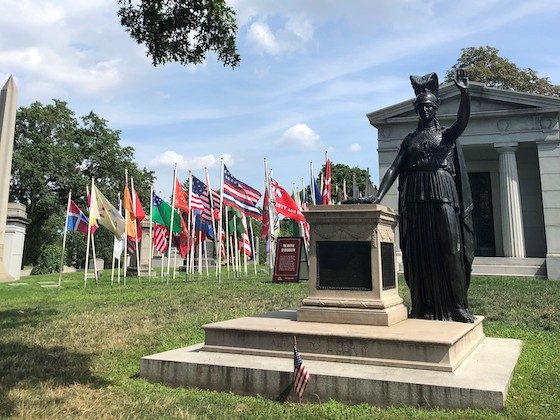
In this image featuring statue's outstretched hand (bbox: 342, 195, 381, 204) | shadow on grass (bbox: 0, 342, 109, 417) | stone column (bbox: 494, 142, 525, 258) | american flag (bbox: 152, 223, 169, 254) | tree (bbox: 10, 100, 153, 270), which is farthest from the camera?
tree (bbox: 10, 100, 153, 270)

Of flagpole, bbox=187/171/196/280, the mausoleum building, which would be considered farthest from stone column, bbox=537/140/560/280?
flagpole, bbox=187/171/196/280

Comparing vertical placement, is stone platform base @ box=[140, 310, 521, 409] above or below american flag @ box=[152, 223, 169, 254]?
below

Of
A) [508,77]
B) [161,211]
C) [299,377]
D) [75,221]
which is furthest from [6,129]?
[508,77]

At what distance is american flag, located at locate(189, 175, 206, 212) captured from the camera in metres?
20.6

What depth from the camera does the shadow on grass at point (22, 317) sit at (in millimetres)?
9562

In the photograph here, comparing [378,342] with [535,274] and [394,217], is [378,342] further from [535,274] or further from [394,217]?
[535,274]

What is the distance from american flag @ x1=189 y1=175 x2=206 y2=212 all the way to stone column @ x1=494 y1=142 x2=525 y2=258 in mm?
14142

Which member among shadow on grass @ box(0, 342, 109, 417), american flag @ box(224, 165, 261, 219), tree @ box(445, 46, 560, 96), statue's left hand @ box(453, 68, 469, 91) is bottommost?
shadow on grass @ box(0, 342, 109, 417)

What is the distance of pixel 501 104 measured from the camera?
73.5 feet

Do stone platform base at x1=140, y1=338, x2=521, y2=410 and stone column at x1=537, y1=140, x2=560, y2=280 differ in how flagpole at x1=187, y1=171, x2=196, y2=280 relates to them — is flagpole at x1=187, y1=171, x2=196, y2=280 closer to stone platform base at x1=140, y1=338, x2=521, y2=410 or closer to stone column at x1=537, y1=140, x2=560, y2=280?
stone platform base at x1=140, y1=338, x2=521, y2=410

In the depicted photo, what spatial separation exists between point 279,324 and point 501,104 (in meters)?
20.5

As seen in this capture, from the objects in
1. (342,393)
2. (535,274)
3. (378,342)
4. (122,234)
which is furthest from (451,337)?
(535,274)

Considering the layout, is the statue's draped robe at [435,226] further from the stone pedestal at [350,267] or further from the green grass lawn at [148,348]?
the green grass lawn at [148,348]

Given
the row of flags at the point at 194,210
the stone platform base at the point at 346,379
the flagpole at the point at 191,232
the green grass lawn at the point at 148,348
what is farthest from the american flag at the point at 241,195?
the stone platform base at the point at 346,379
